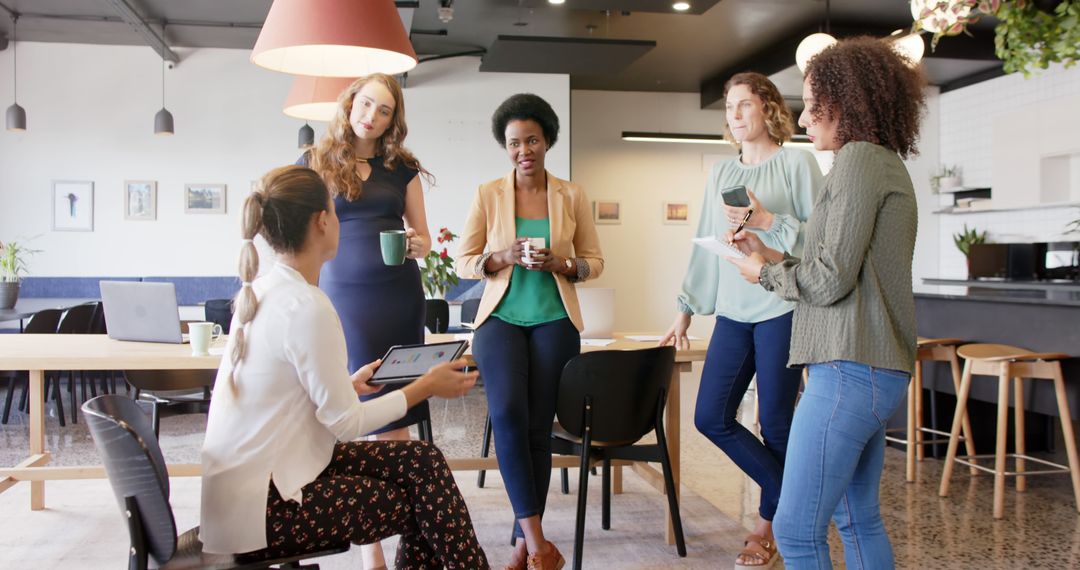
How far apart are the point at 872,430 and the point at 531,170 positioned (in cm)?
149

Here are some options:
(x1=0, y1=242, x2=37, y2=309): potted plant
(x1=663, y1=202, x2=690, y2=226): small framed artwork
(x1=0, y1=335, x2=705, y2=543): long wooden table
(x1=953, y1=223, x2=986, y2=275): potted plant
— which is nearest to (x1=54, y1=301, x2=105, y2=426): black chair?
(x1=0, y1=242, x2=37, y2=309): potted plant

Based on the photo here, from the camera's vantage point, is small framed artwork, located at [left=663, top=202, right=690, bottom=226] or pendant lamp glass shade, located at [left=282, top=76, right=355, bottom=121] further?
small framed artwork, located at [left=663, top=202, right=690, bottom=226]

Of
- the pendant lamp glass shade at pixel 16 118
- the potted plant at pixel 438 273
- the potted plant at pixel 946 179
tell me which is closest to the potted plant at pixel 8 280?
the pendant lamp glass shade at pixel 16 118

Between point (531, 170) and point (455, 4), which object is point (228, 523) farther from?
point (455, 4)

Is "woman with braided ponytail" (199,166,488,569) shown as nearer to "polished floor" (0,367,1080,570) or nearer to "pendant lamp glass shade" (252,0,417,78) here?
"pendant lamp glass shade" (252,0,417,78)

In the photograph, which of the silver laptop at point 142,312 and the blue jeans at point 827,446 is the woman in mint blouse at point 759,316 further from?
the silver laptop at point 142,312

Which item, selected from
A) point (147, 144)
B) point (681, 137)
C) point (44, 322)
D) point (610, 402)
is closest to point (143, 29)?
point (147, 144)

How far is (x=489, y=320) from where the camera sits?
2781 mm

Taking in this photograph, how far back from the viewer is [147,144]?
848cm

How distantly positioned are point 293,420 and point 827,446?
3.59 ft

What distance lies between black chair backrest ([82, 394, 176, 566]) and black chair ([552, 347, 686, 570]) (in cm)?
134

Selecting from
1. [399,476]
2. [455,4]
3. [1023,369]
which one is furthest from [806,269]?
[455,4]

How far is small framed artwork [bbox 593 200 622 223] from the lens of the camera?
10.9 meters

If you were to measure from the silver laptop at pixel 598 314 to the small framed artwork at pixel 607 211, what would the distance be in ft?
24.9
